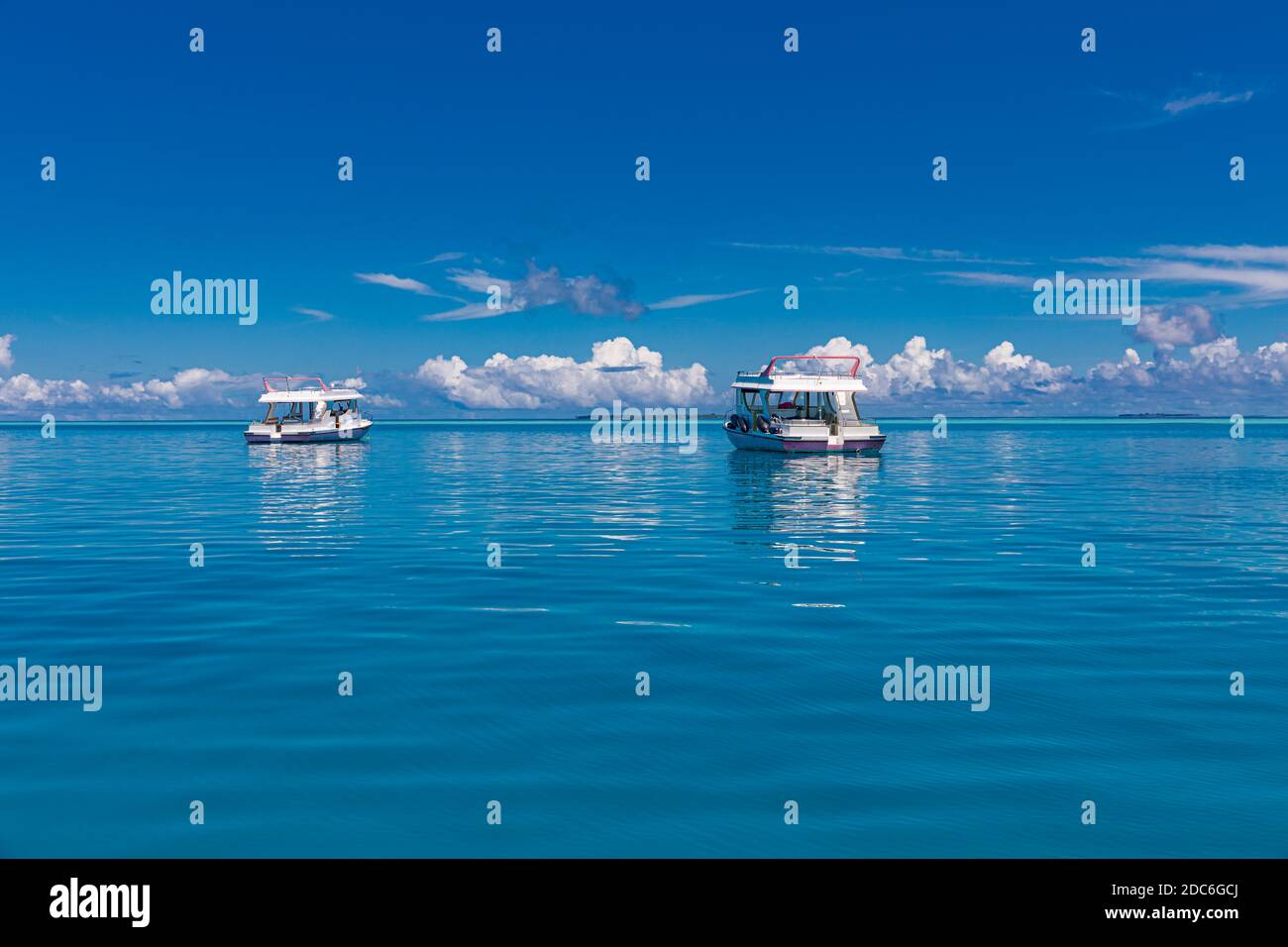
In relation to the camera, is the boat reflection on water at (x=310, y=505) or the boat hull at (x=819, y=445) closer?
the boat reflection on water at (x=310, y=505)

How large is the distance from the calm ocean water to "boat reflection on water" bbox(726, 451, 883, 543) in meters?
2.20

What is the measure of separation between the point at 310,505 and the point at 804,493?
22.4 m

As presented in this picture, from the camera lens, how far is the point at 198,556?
24.2 meters

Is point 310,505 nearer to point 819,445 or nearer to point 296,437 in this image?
point 819,445

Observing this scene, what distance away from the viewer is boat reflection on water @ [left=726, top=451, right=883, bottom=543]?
1229 inches

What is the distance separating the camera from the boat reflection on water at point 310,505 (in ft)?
89.9

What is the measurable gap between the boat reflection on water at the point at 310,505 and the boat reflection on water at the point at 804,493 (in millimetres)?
13659

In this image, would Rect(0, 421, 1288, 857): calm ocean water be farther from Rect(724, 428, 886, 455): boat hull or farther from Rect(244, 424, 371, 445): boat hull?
Rect(244, 424, 371, 445): boat hull

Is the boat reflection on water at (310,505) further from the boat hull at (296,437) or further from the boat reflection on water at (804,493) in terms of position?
the boat hull at (296,437)

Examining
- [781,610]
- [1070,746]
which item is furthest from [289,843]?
[781,610]

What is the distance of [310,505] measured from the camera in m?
38.6
